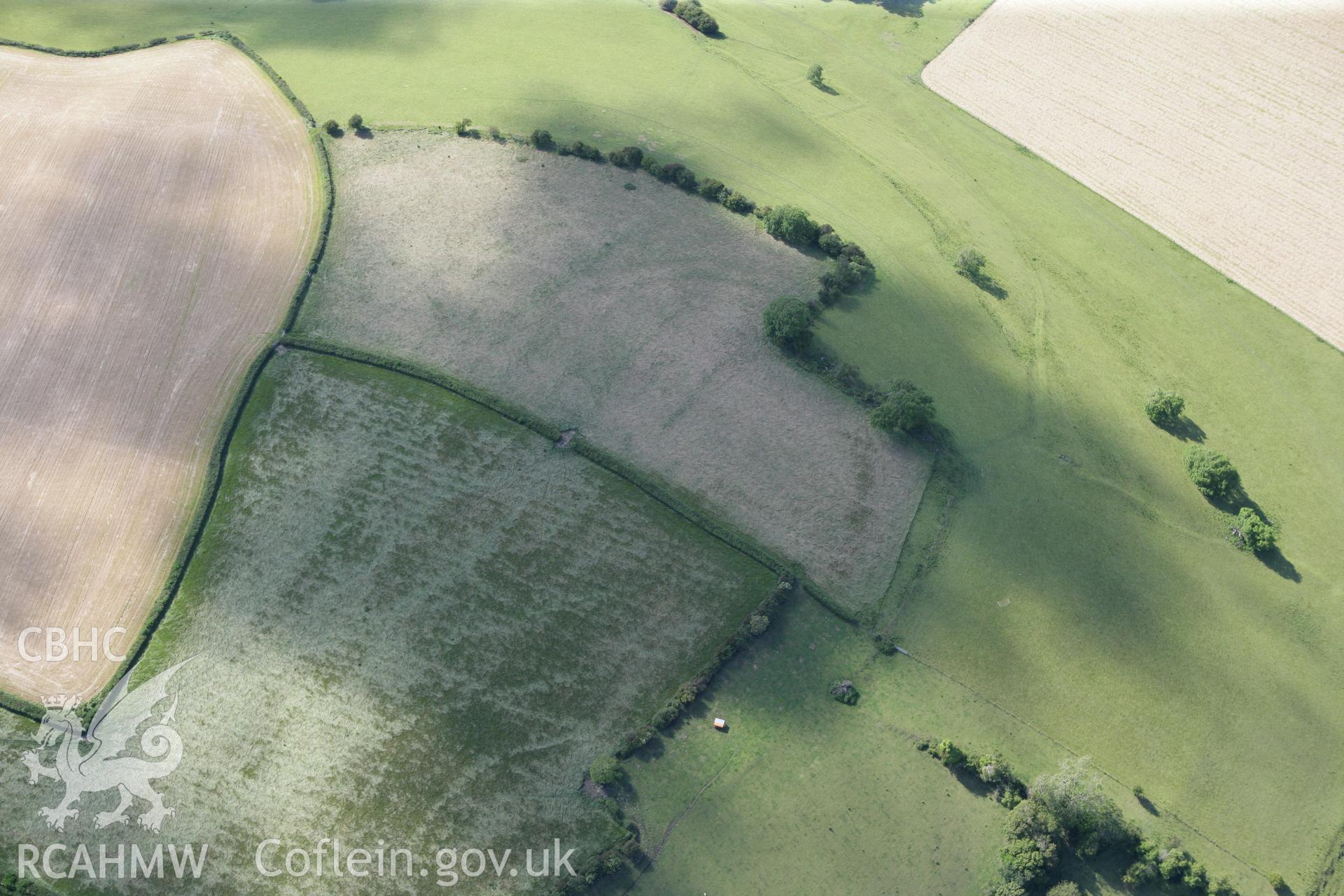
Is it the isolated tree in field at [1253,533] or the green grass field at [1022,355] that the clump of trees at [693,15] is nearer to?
the green grass field at [1022,355]

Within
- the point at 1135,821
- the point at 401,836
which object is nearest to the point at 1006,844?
the point at 1135,821

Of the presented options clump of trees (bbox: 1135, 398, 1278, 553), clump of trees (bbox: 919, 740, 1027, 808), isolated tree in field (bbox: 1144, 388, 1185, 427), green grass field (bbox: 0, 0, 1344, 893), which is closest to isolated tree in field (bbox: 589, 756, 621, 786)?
clump of trees (bbox: 919, 740, 1027, 808)

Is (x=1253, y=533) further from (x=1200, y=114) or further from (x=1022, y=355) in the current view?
(x=1200, y=114)

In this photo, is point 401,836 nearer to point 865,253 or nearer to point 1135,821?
point 1135,821


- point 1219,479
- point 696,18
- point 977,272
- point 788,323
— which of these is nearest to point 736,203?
point 788,323

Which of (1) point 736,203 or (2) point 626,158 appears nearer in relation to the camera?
(1) point 736,203

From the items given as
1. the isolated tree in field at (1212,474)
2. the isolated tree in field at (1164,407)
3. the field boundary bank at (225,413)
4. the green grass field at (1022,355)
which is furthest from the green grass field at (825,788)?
the field boundary bank at (225,413)
